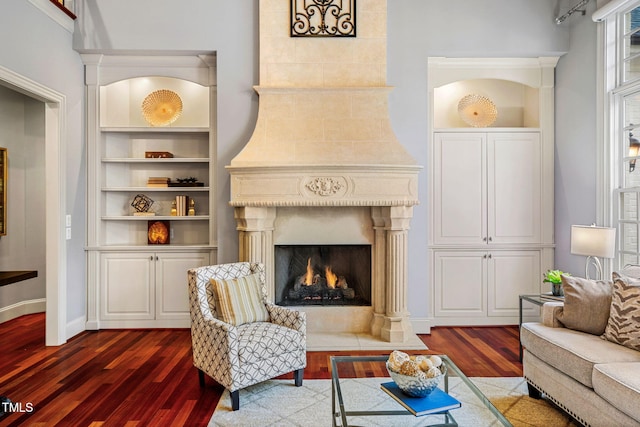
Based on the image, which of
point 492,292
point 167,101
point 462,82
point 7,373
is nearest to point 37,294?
point 7,373

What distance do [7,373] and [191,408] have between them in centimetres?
170

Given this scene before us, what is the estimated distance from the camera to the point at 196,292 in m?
2.82

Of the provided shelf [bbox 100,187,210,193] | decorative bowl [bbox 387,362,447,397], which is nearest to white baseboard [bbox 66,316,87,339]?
shelf [bbox 100,187,210,193]

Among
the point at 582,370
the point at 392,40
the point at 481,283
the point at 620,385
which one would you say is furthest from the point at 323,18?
the point at 620,385

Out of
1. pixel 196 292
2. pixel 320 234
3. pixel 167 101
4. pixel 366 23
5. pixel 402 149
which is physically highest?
pixel 366 23

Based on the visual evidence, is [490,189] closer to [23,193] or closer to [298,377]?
[298,377]

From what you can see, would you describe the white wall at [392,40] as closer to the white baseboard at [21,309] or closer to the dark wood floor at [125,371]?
the dark wood floor at [125,371]

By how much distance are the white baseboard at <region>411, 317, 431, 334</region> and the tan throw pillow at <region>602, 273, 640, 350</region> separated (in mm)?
1868

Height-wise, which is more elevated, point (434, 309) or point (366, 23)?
point (366, 23)

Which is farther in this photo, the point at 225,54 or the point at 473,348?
the point at 225,54

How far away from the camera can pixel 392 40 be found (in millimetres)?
4125

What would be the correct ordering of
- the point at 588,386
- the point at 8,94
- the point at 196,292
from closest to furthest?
1. the point at 588,386
2. the point at 196,292
3. the point at 8,94

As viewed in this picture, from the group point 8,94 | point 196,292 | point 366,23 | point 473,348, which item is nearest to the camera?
point 196,292

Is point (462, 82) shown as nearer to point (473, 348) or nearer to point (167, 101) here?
point (473, 348)
